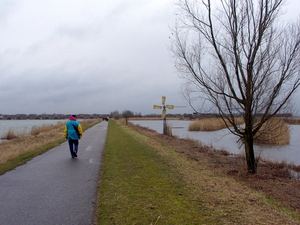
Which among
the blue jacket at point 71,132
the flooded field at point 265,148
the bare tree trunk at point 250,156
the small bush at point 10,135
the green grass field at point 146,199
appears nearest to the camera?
the green grass field at point 146,199

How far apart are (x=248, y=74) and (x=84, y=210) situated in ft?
19.7

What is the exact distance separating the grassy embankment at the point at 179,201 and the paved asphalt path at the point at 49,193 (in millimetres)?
317

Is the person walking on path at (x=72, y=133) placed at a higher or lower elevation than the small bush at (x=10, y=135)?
higher

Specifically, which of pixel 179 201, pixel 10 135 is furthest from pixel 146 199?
pixel 10 135

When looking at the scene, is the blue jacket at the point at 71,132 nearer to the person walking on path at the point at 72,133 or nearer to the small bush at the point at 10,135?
the person walking on path at the point at 72,133

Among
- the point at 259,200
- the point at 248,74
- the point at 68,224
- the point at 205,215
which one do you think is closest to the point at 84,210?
the point at 68,224

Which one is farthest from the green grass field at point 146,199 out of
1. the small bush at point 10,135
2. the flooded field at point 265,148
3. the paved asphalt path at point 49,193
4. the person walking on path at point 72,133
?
the small bush at point 10,135

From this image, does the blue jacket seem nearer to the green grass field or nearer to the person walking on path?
the person walking on path

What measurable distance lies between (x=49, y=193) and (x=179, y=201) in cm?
268

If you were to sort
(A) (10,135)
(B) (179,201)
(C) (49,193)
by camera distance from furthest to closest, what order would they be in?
(A) (10,135) < (C) (49,193) < (B) (179,201)

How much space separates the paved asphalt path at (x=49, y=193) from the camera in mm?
4300

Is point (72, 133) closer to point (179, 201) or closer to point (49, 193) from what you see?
point (49, 193)

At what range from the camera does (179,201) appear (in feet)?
16.5

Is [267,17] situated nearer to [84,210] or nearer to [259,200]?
[259,200]
